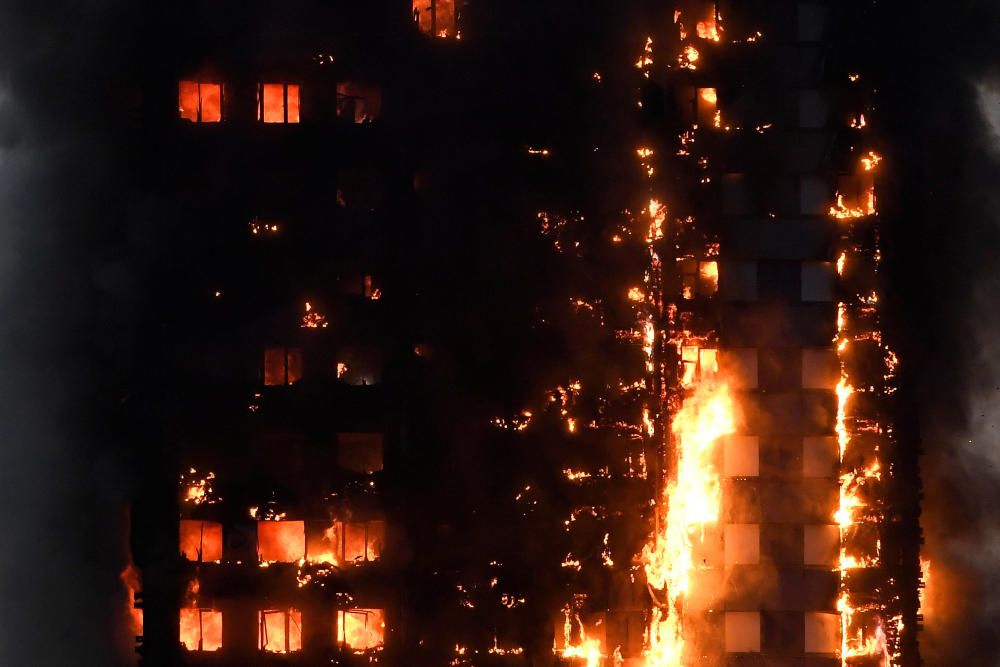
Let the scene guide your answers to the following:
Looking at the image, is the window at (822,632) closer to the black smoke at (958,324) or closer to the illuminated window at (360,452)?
the black smoke at (958,324)

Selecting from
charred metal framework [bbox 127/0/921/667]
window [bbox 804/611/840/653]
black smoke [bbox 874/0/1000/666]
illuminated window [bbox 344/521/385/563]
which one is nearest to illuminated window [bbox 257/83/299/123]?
charred metal framework [bbox 127/0/921/667]

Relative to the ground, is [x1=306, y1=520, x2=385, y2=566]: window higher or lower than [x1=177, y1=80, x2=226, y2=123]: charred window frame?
lower

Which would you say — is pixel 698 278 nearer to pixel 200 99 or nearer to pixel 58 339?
pixel 200 99

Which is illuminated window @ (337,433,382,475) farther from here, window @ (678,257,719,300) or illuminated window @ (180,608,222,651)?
window @ (678,257,719,300)

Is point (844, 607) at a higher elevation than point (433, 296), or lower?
lower

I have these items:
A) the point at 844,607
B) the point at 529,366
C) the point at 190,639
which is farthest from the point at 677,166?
the point at 190,639

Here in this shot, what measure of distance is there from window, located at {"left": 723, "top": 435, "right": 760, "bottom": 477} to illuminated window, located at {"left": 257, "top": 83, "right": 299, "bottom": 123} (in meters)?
7.90

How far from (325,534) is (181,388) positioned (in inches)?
115

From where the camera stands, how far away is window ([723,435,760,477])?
36.0 feet

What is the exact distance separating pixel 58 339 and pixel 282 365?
354cm

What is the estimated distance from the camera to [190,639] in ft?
35.8

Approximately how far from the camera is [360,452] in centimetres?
1089

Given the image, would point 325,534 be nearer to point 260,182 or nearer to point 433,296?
point 433,296

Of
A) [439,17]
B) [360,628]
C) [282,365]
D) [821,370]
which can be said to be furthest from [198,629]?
[821,370]
